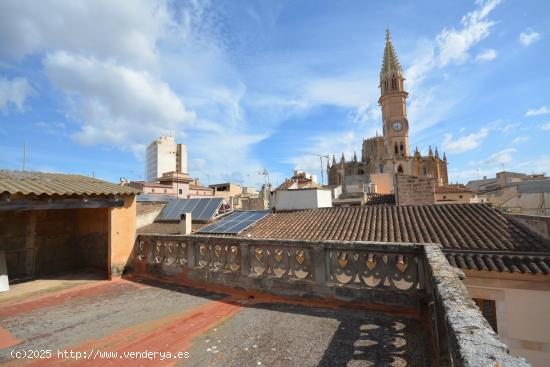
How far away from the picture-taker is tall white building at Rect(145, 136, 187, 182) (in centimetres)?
7812

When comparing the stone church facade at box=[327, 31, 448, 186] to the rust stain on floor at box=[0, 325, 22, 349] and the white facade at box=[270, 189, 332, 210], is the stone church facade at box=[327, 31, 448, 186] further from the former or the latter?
the rust stain on floor at box=[0, 325, 22, 349]

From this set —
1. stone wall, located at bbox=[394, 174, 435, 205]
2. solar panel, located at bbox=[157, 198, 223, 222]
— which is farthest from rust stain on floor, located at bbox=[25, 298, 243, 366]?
stone wall, located at bbox=[394, 174, 435, 205]

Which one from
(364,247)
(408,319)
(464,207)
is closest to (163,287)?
(364,247)

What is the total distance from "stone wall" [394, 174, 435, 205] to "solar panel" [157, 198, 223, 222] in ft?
44.2

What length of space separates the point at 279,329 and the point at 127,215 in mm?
5691

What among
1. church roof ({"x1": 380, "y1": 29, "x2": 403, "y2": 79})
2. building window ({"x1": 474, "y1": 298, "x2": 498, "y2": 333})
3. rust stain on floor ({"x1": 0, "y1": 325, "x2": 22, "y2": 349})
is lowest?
building window ({"x1": 474, "y1": 298, "x2": 498, "y2": 333})

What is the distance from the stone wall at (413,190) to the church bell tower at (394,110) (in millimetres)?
52838

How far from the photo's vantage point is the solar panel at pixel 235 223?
14442 millimetres

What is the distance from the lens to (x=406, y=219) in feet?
42.6

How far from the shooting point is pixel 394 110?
238 feet

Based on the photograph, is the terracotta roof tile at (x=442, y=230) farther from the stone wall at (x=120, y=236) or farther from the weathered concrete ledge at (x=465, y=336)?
the weathered concrete ledge at (x=465, y=336)

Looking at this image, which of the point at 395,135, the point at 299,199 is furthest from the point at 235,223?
the point at 395,135

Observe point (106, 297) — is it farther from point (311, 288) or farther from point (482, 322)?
point (482, 322)

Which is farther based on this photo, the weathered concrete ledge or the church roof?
the church roof
